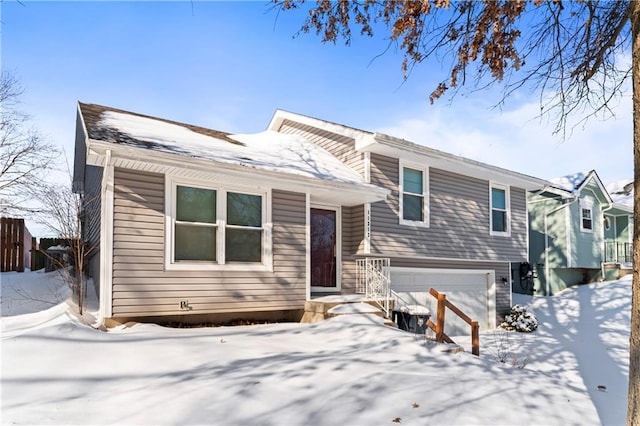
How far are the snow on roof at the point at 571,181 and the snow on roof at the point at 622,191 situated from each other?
5.42 metres

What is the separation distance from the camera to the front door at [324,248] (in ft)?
35.7

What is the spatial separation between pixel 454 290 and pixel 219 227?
28.3 ft

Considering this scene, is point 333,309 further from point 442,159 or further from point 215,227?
point 442,159

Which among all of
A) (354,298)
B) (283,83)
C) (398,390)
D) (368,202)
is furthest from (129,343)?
(283,83)

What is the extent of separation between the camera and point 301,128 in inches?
506

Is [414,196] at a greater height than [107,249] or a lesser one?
greater

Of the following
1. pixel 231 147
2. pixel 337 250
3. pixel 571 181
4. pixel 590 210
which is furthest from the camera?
pixel 571 181

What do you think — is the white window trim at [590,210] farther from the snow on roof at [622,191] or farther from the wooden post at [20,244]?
the wooden post at [20,244]

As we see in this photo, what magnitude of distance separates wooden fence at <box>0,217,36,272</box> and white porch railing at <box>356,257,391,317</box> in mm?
11480

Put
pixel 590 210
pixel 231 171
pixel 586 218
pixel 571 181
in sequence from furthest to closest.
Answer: pixel 571 181
pixel 590 210
pixel 586 218
pixel 231 171

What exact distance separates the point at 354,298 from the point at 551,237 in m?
13.0

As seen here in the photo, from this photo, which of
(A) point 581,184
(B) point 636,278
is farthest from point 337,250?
(A) point 581,184

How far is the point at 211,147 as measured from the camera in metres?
8.86

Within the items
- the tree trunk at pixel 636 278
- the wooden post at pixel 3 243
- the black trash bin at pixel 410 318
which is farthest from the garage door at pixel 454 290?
the wooden post at pixel 3 243
